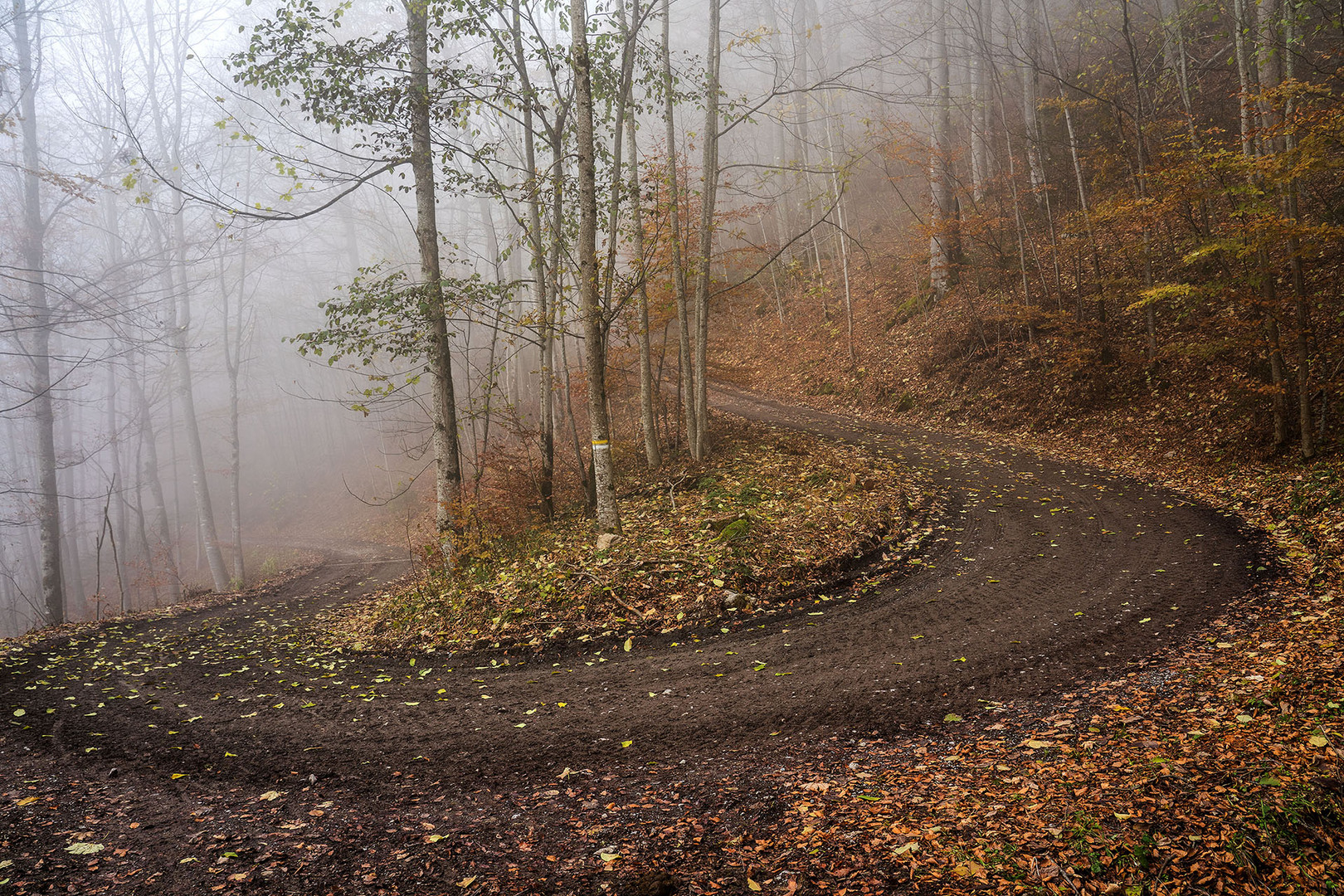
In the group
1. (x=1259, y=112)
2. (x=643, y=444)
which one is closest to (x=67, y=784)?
(x=643, y=444)

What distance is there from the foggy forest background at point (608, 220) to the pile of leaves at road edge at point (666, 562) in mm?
986

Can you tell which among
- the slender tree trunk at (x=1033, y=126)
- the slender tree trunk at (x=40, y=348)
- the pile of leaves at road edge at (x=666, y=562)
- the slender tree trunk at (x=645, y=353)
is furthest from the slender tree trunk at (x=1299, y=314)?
the slender tree trunk at (x=40, y=348)

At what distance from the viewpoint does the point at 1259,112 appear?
897 cm

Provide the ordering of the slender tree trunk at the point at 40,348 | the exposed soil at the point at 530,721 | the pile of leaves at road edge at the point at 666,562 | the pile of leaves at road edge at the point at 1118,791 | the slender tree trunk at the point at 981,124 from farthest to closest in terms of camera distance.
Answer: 1. the slender tree trunk at the point at 981,124
2. the slender tree trunk at the point at 40,348
3. the pile of leaves at road edge at the point at 666,562
4. the exposed soil at the point at 530,721
5. the pile of leaves at road edge at the point at 1118,791

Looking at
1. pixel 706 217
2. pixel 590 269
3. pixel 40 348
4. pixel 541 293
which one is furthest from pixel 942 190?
pixel 40 348

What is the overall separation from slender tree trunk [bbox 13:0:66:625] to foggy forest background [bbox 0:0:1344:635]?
0.10 metres

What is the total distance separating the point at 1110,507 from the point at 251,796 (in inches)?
404

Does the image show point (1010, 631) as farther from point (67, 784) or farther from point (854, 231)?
point (854, 231)

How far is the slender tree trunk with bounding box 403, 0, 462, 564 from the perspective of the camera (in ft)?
28.8

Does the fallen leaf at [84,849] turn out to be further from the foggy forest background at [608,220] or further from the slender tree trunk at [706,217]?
the slender tree trunk at [706,217]

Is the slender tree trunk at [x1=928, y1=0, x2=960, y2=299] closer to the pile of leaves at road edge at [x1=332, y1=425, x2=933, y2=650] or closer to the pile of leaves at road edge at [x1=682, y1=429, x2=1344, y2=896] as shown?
the pile of leaves at road edge at [x1=332, y1=425, x2=933, y2=650]

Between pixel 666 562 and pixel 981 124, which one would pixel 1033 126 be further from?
pixel 666 562

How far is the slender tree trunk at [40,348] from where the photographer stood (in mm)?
12711

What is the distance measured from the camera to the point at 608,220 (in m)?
11.1
